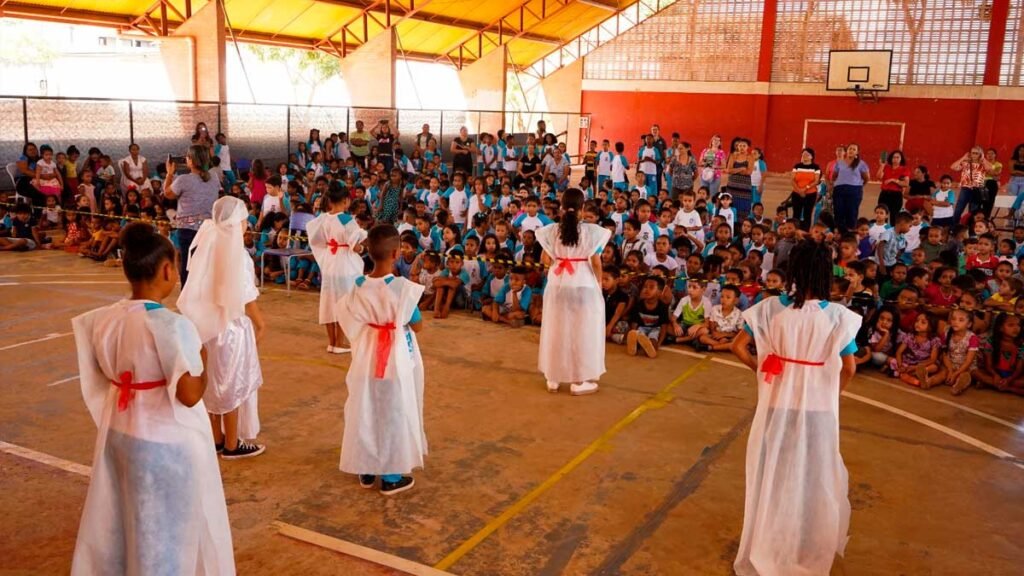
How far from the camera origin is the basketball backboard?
2416 cm

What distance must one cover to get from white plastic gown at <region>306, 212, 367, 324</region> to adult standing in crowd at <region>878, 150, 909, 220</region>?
8903 mm

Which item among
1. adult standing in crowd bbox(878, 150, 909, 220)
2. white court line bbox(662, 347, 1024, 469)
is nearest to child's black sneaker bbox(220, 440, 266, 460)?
white court line bbox(662, 347, 1024, 469)

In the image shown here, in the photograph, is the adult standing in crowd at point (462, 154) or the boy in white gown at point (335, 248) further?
the adult standing in crowd at point (462, 154)

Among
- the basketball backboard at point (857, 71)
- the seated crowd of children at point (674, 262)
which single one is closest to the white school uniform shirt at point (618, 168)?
the seated crowd of children at point (674, 262)

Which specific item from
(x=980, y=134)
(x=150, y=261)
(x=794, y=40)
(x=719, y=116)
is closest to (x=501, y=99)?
(x=719, y=116)

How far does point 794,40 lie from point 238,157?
16.2m

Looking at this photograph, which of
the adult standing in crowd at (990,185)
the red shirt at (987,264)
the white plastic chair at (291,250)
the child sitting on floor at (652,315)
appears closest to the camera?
the child sitting on floor at (652,315)

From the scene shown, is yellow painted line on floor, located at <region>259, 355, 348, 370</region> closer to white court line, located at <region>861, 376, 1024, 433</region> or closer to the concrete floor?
the concrete floor

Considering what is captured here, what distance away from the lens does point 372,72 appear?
24.1m

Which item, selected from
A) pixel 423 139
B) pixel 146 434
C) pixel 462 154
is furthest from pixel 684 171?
pixel 146 434

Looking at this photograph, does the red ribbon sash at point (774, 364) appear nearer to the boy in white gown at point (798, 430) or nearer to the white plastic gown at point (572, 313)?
the boy in white gown at point (798, 430)

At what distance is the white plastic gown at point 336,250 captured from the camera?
26.0 ft

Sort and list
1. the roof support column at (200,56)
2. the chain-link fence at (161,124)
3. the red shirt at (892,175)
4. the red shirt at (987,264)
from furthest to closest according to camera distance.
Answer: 1. the roof support column at (200,56)
2. the chain-link fence at (161,124)
3. the red shirt at (892,175)
4. the red shirt at (987,264)

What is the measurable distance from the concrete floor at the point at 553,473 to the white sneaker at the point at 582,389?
3.8 inches
